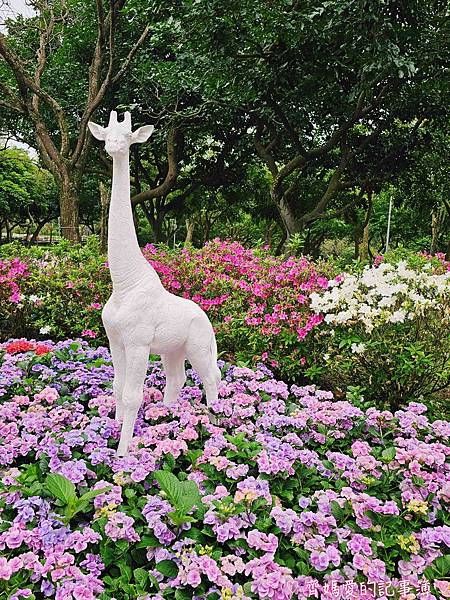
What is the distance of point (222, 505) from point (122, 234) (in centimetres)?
161

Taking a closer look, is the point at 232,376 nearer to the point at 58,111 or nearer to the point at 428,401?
the point at 428,401

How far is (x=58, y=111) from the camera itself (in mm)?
9984

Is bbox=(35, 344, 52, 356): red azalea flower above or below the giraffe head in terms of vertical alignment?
below

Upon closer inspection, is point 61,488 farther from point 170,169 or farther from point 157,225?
point 157,225

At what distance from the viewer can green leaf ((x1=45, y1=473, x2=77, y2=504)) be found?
2.46m

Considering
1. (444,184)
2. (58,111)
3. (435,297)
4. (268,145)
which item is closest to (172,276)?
(435,297)

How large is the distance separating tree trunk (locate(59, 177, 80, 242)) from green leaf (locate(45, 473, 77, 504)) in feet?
24.2

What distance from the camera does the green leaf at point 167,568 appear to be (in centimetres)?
221

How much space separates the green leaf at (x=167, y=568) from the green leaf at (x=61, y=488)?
1.71ft

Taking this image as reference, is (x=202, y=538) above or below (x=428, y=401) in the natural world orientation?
above

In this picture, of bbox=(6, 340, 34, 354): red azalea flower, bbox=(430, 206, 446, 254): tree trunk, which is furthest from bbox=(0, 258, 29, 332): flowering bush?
bbox=(430, 206, 446, 254): tree trunk

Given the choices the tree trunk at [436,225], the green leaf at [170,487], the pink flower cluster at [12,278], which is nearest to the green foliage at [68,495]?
the green leaf at [170,487]

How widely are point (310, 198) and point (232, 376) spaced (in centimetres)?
1355

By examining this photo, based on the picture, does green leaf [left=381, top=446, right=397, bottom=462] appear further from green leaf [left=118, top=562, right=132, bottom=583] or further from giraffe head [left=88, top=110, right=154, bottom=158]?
giraffe head [left=88, top=110, right=154, bottom=158]
